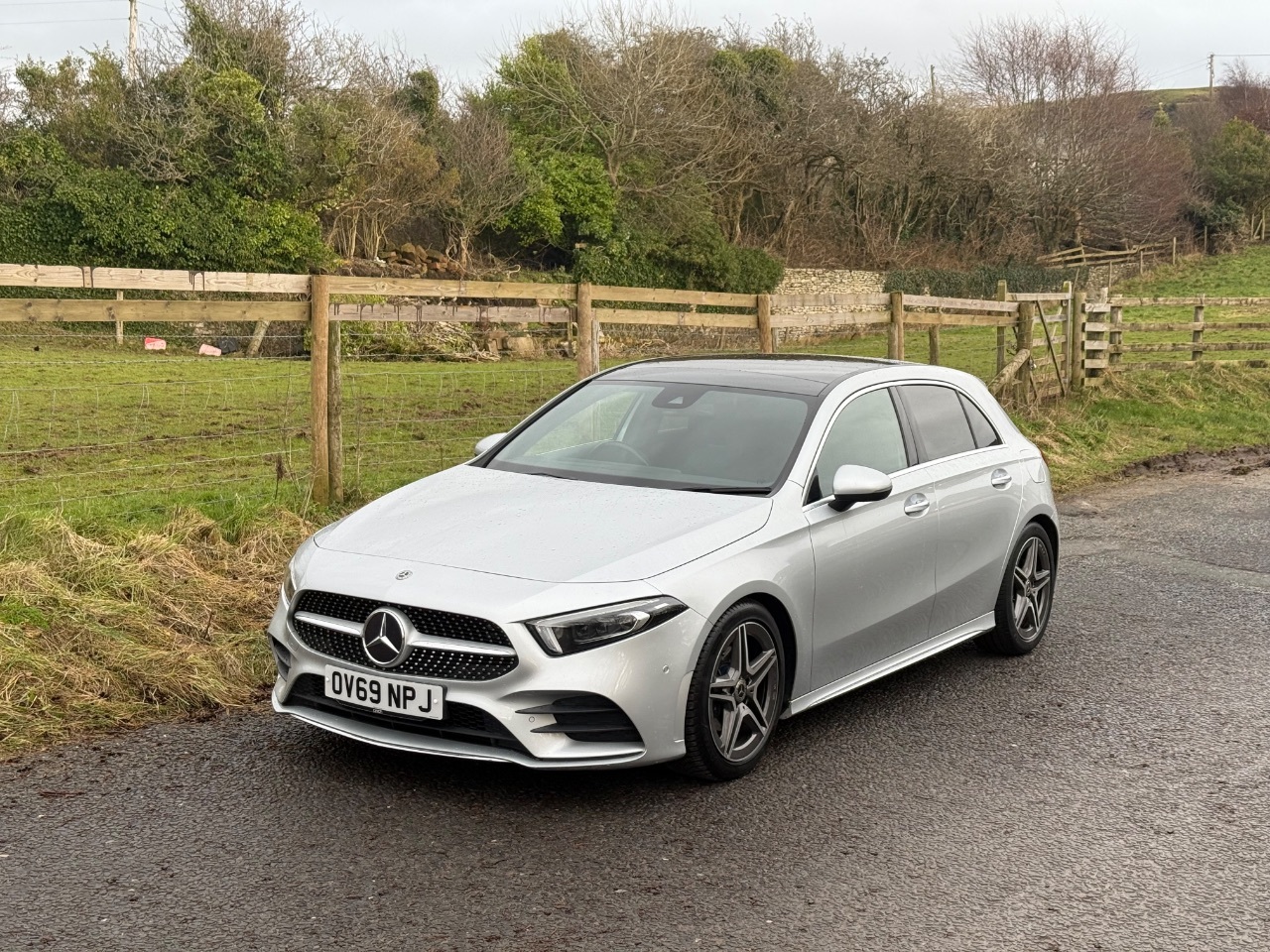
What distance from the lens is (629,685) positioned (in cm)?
457

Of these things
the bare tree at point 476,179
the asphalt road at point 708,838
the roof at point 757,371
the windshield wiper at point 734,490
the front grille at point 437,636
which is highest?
the bare tree at point 476,179

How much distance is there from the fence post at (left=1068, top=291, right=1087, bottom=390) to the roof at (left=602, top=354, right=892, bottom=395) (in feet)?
46.9

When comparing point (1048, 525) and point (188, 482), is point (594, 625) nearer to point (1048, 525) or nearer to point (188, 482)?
point (1048, 525)

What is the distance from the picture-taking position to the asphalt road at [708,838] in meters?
3.80

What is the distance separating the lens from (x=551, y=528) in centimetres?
513

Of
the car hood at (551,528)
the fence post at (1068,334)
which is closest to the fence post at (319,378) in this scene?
the car hood at (551,528)

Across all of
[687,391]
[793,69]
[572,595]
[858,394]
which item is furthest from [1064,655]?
[793,69]

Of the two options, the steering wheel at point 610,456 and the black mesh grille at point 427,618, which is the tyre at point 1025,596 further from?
the black mesh grille at point 427,618

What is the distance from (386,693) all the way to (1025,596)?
369 centimetres

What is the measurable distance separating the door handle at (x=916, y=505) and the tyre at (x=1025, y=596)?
0.94 m

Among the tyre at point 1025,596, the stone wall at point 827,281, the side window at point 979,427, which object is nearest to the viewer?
the tyre at point 1025,596

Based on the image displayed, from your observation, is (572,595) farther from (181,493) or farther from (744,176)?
(744,176)

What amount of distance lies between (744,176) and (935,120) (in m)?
11.5

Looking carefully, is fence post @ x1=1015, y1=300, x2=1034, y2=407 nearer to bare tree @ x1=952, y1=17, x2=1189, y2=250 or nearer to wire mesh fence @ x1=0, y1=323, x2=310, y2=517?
wire mesh fence @ x1=0, y1=323, x2=310, y2=517
